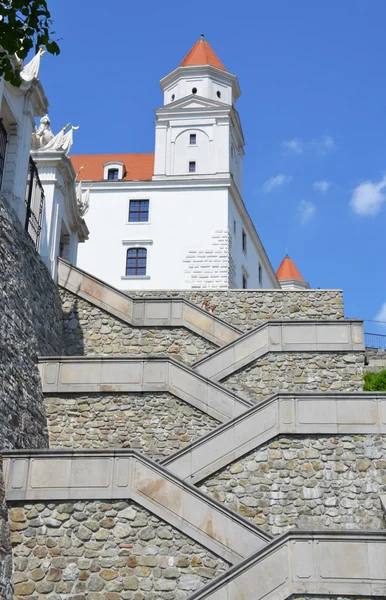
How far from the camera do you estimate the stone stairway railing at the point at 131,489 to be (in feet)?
42.7

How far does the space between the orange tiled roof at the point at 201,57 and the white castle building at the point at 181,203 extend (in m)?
0.25

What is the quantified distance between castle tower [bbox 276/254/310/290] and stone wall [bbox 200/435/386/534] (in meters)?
56.6

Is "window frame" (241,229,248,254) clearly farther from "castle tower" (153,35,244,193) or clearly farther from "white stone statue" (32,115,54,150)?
"white stone statue" (32,115,54,150)

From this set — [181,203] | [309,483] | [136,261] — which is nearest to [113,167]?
[181,203]

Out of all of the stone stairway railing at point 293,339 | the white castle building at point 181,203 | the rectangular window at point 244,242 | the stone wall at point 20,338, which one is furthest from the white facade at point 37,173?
the rectangular window at point 244,242

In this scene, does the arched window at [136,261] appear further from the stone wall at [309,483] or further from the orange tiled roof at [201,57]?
the stone wall at [309,483]

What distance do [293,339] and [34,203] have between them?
682 centimetres

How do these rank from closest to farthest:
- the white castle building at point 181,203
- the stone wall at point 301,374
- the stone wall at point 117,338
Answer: the stone wall at point 301,374 < the stone wall at point 117,338 < the white castle building at point 181,203

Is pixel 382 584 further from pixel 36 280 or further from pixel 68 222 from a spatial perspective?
pixel 68 222

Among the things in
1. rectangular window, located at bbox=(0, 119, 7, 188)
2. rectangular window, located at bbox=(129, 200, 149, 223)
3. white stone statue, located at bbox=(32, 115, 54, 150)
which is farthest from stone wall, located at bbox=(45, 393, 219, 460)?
rectangular window, located at bbox=(129, 200, 149, 223)

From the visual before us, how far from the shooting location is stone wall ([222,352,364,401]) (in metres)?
19.1

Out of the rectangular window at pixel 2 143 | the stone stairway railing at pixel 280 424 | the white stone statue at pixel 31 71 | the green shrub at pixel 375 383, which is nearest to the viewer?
the stone stairway railing at pixel 280 424

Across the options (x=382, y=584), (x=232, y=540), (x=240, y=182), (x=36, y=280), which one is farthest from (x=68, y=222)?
(x=240, y=182)

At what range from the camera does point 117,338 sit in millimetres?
20891
